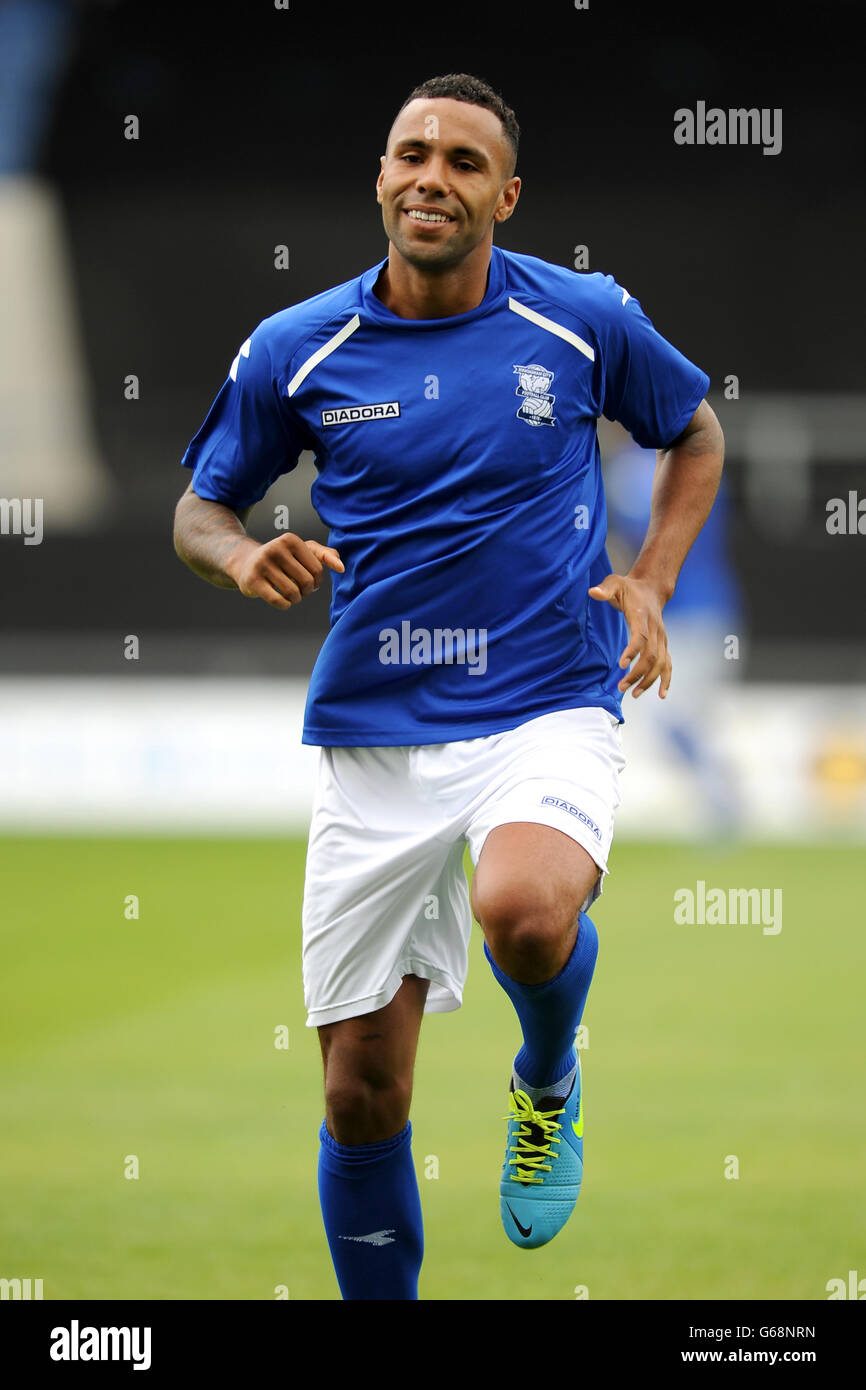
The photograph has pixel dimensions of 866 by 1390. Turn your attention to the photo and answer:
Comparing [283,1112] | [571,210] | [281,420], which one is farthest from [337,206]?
[281,420]

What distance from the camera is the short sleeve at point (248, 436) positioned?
3.51 metres

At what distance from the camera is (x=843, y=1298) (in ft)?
11.8

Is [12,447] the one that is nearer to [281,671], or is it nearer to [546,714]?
[281,671]

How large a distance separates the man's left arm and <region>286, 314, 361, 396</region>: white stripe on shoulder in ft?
2.24

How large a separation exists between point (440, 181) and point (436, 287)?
21 centimetres

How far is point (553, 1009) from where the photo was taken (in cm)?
329

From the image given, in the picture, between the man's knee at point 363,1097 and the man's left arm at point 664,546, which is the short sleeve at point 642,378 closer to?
the man's left arm at point 664,546

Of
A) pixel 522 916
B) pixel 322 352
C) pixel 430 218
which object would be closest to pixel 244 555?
pixel 322 352

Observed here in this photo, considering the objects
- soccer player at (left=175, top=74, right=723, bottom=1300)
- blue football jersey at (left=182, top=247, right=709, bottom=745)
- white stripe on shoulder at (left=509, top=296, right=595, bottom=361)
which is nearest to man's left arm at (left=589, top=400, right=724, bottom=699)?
soccer player at (left=175, top=74, right=723, bottom=1300)

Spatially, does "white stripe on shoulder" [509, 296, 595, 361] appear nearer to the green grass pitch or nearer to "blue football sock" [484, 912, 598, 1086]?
"blue football sock" [484, 912, 598, 1086]

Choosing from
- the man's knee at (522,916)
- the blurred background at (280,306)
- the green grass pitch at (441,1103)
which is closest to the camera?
the man's knee at (522,916)

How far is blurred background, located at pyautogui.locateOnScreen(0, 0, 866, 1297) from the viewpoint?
36.5ft

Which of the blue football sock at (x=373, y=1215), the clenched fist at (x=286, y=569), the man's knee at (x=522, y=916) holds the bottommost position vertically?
the blue football sock at (x=373, y=1215)

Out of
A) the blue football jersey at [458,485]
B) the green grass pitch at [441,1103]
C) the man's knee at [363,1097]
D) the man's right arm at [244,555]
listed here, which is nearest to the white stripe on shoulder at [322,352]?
the blue football jersey at [458,485]
